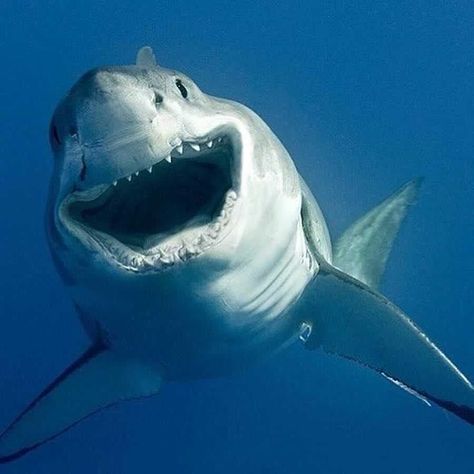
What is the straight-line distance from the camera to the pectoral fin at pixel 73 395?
5.14m

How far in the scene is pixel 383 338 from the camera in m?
4.77

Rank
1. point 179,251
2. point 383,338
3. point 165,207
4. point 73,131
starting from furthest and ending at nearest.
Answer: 1. point 383,338
2. point 165,207
3. point 179,251
4. point 73,131

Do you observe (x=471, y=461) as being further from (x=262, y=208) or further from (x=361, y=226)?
(x=262, y=208)

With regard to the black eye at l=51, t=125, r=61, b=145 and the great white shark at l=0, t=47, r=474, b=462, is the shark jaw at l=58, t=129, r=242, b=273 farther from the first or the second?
the black eye at l=51, t=125, r=61, b=145

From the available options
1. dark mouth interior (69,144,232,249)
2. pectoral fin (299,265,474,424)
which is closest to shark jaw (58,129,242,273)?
dark mouth interior (69,144,232,249)

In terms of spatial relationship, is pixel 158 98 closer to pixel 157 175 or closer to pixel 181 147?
pixel 181 147

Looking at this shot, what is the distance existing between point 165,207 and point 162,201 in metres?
0.03

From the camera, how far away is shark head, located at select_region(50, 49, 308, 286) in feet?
8.98

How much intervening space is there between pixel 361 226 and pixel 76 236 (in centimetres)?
433

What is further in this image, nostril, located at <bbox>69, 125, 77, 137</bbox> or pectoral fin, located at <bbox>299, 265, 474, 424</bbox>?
pectoral fin, located at <bbox>299, 265, 474, 424</bbox>

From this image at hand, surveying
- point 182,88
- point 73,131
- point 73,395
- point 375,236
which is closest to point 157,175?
point 182,88

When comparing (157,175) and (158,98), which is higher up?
(158,98)

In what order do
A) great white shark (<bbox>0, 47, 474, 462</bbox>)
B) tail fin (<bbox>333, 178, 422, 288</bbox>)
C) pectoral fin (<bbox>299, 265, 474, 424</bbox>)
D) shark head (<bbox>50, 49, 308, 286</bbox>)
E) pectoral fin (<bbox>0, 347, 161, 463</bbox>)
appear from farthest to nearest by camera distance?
tail fin (<bbox>333, 178, 422, 288</bbox>)
pectoral fin (<bbox>0, 347, 161, 463</bbox>)
pectoral fin (<bbox>299, 265, 474, 424</bbox>)
great white shark (<bbox>0, 47, 474, 462</bbox>)
shark head (<bbox>50, 49, 308, 286</bbox>)

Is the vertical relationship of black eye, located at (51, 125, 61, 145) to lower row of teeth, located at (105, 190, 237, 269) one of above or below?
above
